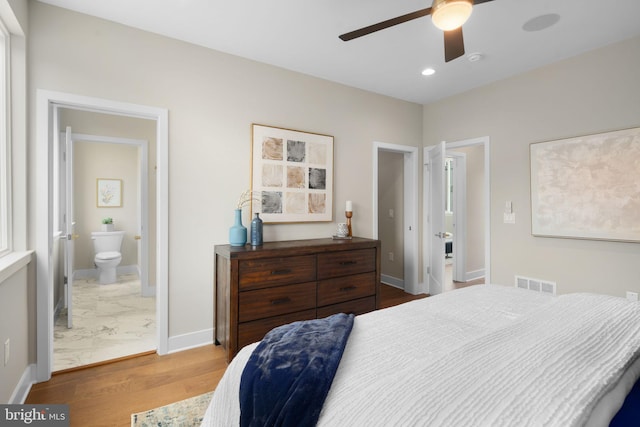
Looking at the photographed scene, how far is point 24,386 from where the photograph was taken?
206cm

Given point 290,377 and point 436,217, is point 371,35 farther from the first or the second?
point 290,377

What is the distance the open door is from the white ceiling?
1013mm

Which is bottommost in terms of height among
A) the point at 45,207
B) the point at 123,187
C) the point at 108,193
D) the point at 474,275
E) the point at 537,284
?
the point at 474,275

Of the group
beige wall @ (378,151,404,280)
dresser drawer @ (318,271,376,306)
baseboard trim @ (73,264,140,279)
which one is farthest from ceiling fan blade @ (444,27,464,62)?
baseboard trim @ (73,264,140,279)

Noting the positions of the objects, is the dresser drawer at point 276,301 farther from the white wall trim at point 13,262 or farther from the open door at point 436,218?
the open door at point 436,218

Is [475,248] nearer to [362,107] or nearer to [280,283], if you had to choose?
[362,107]

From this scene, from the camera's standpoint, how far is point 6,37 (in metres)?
2.00

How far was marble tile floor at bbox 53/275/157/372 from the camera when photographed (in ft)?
8.56

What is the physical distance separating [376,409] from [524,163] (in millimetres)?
3482

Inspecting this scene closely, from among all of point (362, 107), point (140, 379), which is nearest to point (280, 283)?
point (140, 379)

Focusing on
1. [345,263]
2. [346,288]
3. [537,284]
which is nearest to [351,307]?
[346,288]

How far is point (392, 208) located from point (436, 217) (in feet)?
→ 2.96

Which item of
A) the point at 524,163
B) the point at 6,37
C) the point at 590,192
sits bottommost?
the point at 590,192

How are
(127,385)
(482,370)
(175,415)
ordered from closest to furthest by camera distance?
(482,370) < (175,415) < (127,385)
